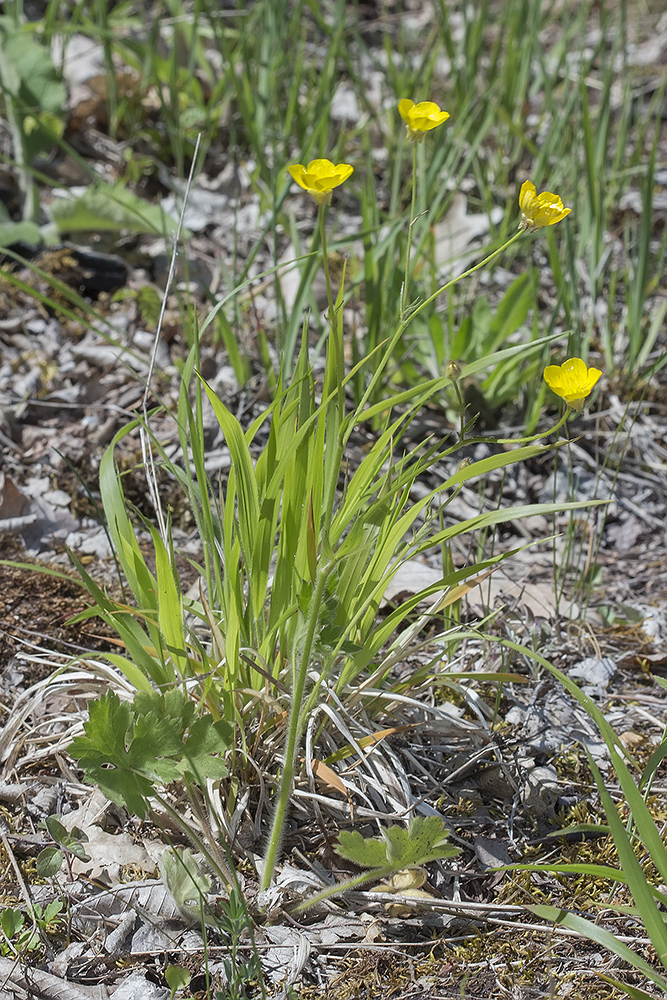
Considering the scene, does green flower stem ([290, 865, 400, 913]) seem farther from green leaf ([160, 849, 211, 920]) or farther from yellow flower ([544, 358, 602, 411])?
yellow flower ([544, 358, 602, 411])

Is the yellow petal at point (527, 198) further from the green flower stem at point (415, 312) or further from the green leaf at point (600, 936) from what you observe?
the green leaf at point (600, 936)

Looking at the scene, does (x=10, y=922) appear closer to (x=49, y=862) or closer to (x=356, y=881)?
(x=49, y=862)

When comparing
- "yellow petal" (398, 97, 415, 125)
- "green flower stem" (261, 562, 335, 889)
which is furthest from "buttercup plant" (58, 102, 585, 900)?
"yellow petal" (398, 97, 415, 125)

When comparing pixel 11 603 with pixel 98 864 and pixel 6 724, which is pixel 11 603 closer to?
pixel 6 724

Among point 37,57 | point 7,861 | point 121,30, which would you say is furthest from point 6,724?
point 121,30

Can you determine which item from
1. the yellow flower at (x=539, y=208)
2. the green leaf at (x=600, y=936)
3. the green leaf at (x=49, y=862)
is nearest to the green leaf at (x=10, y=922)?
the green leaf at (x=49, y=862)

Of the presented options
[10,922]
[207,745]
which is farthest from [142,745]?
[10,922]
